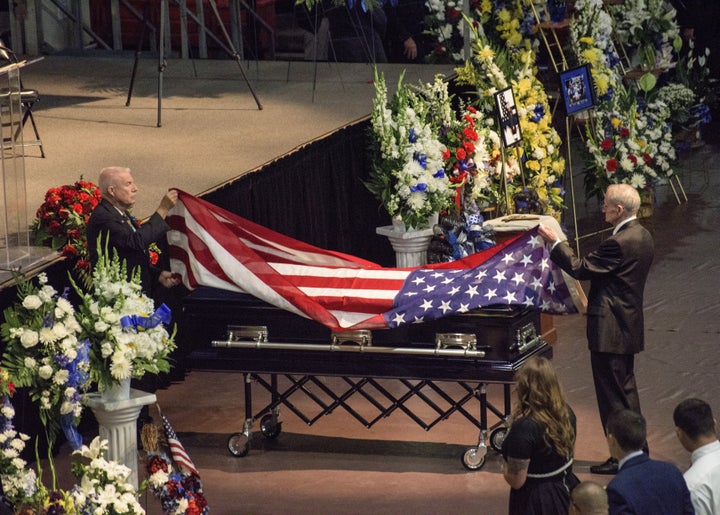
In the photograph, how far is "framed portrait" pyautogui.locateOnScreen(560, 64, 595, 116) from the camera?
11.3 m

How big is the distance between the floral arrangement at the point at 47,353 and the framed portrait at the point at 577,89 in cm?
615

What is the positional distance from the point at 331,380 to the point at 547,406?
11.5ft

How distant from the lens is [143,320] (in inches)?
241

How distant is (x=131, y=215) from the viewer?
7906mm

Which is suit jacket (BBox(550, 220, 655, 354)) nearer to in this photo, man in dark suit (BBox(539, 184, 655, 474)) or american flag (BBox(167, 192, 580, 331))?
man in dark suit (BBox(539, 184, 655, 474))

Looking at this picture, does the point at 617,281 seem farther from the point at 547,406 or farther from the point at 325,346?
the point at 547,406

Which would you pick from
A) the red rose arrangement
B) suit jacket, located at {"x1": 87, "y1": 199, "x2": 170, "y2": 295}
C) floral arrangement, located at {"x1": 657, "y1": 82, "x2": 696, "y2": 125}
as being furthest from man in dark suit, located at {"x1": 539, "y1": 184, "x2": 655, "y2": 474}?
floral arrangement, located at {"x1": 657, "y1": 82, "x2": 696, "y2": 125}

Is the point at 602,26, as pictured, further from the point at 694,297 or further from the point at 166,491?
the point at 166,491

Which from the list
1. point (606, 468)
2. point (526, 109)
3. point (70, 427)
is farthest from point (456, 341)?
point (526, 109)

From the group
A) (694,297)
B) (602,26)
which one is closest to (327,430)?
(694,297)

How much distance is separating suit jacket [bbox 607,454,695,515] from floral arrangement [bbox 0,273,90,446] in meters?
2.28

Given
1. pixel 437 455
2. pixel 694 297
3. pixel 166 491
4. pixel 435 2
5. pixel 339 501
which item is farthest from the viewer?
pixel 435 2

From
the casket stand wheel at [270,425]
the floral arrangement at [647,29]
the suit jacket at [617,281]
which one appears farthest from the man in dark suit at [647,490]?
the floral arrangement at [647,29]

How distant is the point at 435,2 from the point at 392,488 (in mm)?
7049
